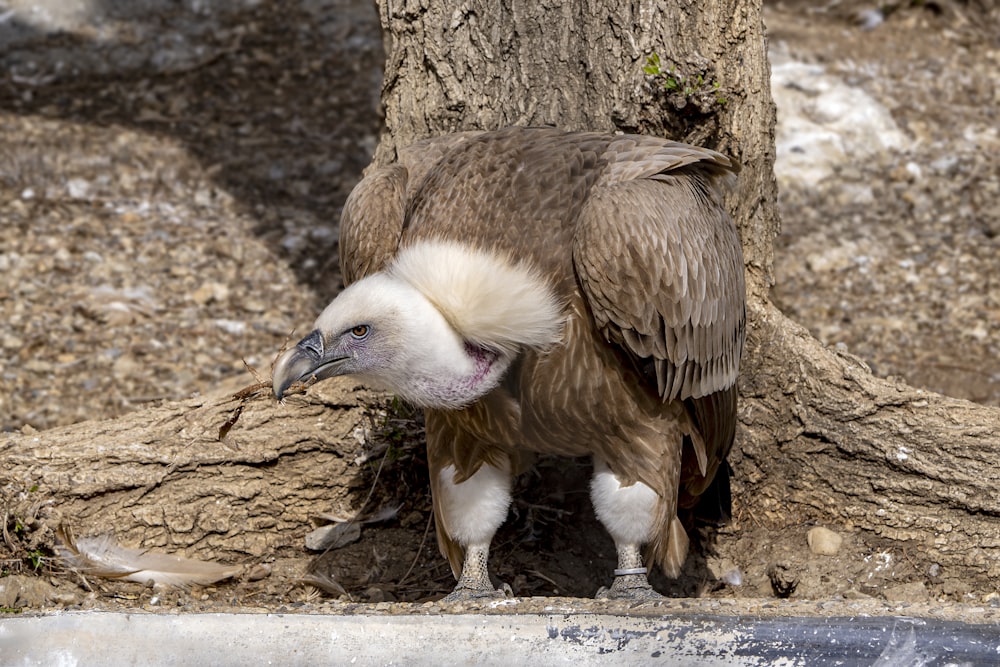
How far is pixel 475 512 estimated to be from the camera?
3844 millimetres

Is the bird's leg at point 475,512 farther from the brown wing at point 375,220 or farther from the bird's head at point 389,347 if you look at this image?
the brown wing at point 375,220

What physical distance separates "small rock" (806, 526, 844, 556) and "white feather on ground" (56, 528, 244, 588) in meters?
2.05

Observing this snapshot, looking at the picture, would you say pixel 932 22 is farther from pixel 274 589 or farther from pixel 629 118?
pixel 274 589

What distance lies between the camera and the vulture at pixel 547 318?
127 inches

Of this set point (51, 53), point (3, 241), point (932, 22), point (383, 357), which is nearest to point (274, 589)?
point (383, 357)

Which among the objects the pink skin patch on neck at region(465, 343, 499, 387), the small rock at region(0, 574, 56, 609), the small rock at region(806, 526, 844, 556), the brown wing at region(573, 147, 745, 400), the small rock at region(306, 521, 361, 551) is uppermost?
the brown wing at region(573, 147, 745, 400)

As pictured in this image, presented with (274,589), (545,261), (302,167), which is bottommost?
(274,589)

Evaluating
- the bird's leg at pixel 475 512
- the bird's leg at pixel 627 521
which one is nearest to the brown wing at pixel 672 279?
the bird's leg at pixel 627 521

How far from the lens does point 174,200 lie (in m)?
7.07

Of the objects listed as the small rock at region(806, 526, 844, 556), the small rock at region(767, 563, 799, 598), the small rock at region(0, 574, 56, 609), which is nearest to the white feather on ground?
the small rock at region(0, 574, 56, 609)

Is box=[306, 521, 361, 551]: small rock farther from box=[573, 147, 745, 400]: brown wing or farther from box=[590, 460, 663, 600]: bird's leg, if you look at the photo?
box=[573, 147, 745, 400]: brown wing

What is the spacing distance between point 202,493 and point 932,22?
6.63m

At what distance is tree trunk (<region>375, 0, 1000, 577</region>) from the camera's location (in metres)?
4.08

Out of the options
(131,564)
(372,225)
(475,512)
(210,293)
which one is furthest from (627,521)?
(210,293)
